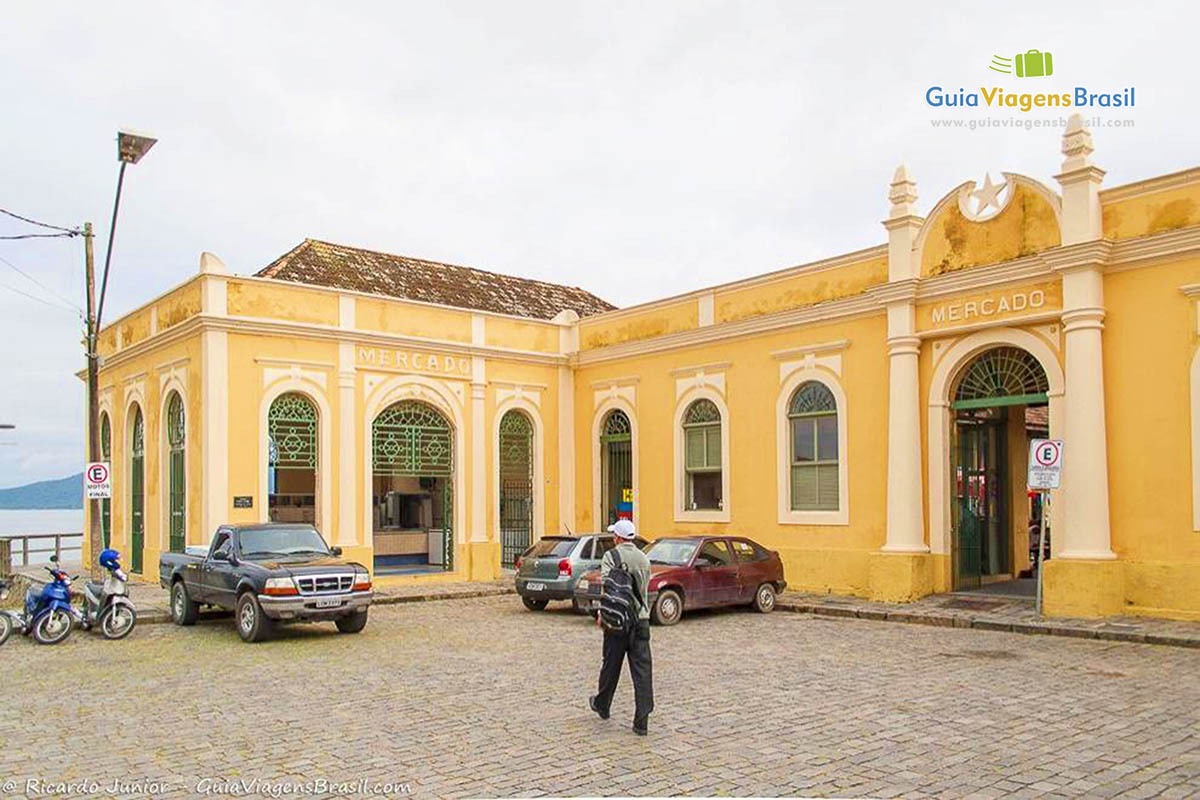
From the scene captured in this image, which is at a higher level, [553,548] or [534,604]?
[553,548]

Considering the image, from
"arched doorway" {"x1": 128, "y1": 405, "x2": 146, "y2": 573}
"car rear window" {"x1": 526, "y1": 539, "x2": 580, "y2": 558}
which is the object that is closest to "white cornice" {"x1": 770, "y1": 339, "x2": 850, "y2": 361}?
"car rear window" {"x1": 526, "y1": 539, "x2": 580, "y2": 558}

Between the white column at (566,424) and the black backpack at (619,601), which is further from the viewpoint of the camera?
the white column at (566,424)

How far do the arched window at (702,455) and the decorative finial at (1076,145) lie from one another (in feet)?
26.3

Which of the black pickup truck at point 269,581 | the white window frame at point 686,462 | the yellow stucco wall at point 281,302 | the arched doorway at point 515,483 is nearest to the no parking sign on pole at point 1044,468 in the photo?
the white window frame at point 686,462

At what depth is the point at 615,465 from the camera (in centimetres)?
2286

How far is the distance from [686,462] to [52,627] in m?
11.9

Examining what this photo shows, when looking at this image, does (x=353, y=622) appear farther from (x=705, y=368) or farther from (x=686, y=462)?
(x=705, y=368)

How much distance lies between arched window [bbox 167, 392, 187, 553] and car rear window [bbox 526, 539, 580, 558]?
7387mm

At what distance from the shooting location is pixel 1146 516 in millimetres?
13898

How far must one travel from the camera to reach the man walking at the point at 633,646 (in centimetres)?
787

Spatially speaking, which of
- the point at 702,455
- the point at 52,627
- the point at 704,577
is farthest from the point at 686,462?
the point at 52,627

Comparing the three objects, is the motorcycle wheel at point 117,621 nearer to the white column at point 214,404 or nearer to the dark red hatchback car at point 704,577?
the white column at point 214,404

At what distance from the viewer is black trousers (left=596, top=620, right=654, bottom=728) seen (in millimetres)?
7852

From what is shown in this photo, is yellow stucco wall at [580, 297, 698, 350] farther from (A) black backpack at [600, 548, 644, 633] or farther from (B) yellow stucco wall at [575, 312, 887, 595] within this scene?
(A) black backpack at [600, 548, 644, 633]
